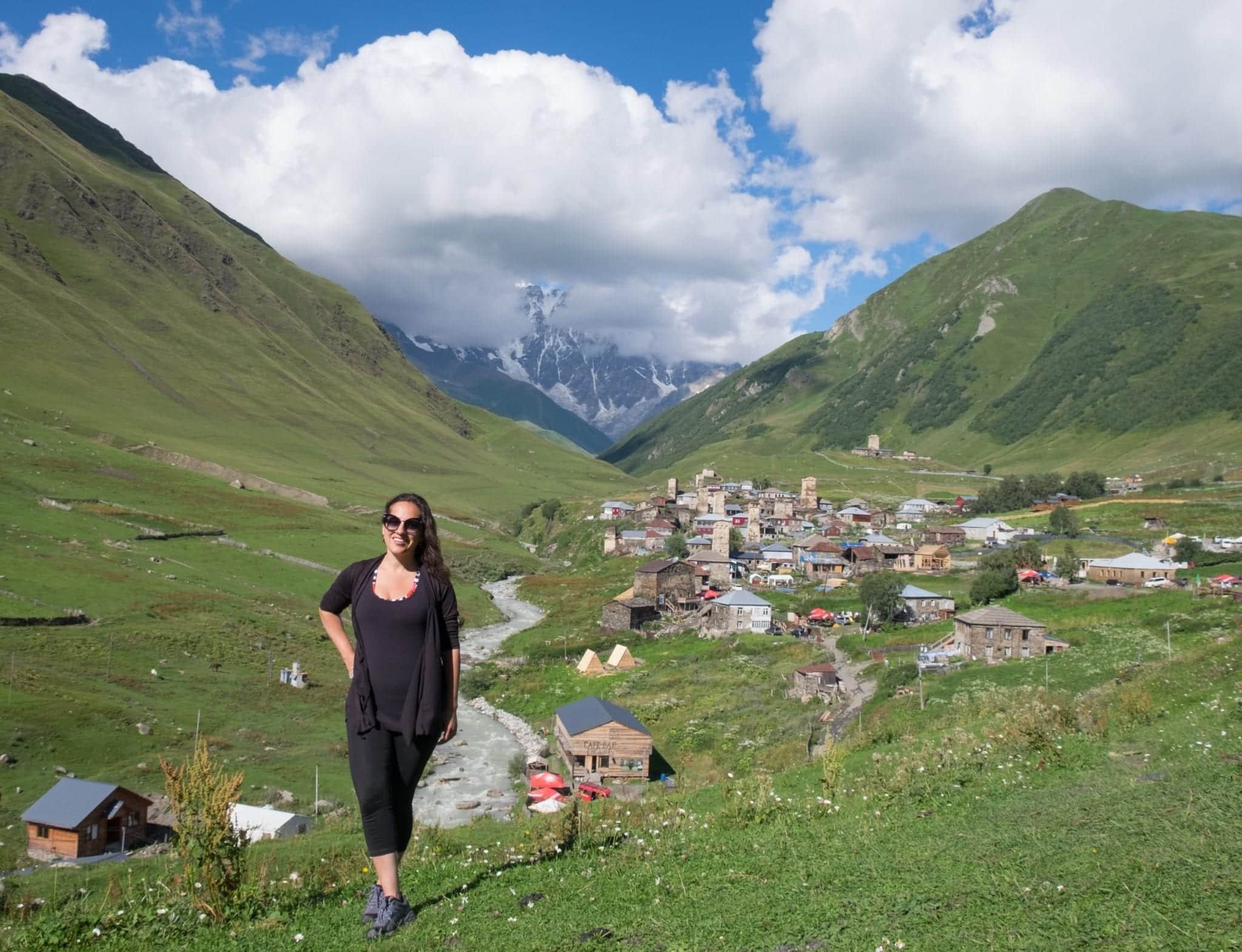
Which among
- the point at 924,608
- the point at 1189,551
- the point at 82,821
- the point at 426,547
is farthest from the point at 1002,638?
the point at 426,547

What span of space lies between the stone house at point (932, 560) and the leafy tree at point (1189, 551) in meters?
19.1

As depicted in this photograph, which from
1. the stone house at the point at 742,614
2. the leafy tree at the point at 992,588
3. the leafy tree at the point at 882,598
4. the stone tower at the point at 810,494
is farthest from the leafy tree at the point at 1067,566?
the stone tower at the point at 810,494

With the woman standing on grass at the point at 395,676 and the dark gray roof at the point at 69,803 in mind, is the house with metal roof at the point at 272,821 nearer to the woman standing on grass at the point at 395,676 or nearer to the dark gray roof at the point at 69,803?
the dark gray roof at the point at 69,803

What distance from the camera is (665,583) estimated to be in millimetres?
75312

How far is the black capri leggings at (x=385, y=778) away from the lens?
280 inches

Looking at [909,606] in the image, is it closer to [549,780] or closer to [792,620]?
[792,620]

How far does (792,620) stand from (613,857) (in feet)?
189

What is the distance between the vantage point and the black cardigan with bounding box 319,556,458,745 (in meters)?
7.04

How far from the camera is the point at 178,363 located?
528 ft

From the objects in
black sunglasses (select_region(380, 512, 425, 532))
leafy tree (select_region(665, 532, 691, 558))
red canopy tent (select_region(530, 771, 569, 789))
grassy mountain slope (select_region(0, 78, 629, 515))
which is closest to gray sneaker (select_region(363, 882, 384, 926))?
black sunglasses (select_region(380, 512, 425, 532))

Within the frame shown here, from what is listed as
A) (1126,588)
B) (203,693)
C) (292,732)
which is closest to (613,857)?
(292,732)

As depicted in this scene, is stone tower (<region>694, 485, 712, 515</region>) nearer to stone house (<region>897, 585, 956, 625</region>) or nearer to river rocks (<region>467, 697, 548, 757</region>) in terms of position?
stone house (<region>897, 585, 956, 625</region>)

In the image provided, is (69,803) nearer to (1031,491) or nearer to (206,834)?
(206,834)

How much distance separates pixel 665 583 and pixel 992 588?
28798 millimetres
